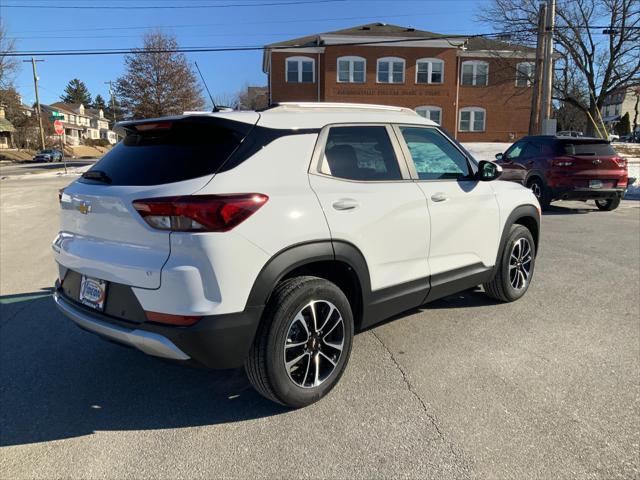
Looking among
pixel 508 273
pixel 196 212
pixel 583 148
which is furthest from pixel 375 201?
pixel 583 148

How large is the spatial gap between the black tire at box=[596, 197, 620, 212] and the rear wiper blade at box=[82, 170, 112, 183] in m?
12.0

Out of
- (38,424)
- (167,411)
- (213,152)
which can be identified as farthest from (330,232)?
(38,424)

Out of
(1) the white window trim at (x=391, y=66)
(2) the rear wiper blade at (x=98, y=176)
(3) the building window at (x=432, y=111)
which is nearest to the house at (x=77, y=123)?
(1) the white window trim at (x=391, y=66)

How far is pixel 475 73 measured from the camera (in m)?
38.0

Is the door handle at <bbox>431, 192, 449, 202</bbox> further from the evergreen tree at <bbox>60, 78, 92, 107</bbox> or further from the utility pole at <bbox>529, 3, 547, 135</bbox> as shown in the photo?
the evergreen tree at <bbox>60, 78, 92, 107</bbox>

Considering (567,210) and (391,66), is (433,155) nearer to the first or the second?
(567,210)

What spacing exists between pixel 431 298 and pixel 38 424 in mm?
2822

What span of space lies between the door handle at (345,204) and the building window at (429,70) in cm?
3675

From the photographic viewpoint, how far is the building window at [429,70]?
36.9m

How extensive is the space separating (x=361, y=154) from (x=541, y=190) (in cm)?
948

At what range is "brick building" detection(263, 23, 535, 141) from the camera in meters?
36.1

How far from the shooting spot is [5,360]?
146 inches

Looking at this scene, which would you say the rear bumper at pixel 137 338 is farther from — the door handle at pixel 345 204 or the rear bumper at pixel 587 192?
the rear bumper at pixel 587 192

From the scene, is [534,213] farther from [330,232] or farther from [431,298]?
[330,232]
